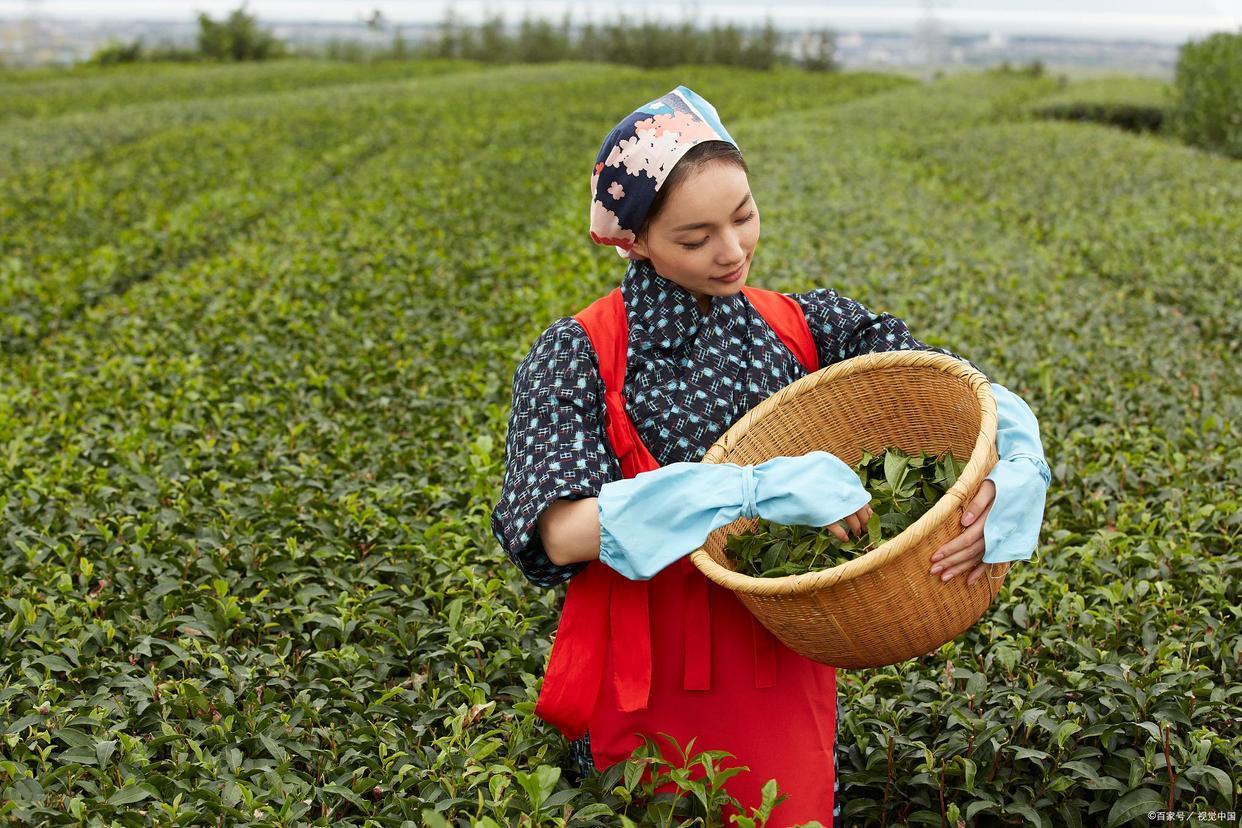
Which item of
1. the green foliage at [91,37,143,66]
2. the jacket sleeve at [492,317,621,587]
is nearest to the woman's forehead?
the jacket sleeve at [492,317,621,587]

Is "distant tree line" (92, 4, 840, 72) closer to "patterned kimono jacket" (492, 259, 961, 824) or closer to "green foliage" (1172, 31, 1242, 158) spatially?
"green foliage" (1172, 31, 1242, 158)

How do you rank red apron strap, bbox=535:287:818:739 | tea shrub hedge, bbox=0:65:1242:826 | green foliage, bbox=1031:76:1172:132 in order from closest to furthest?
red apron strap, bbox=535:287:818:739 < tea shrub hedge, bbox=0:65:1242:826 < green foliage, bbox=1031:76:1172:132

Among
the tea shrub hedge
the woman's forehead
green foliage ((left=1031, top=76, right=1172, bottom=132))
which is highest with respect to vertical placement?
green foliage ((left=1031, top=76, right=1172, bottom=132))

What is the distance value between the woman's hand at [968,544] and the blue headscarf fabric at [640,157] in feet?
2.22

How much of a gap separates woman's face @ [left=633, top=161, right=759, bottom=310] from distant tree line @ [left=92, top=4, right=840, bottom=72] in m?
44.0

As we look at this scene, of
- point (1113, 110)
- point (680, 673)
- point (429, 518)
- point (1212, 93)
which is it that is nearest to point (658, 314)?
point (680, 673)

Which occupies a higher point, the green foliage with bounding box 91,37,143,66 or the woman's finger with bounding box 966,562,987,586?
the green foliage with bounding box 91,37,143,66

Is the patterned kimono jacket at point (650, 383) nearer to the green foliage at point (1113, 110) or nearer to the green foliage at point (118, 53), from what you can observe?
the green foliage at point (1113, 110)

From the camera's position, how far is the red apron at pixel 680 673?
1863 mm

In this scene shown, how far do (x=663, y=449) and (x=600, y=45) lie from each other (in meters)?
47.8

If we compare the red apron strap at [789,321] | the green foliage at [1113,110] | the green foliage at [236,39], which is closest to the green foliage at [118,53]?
the green foliage at [236,39]

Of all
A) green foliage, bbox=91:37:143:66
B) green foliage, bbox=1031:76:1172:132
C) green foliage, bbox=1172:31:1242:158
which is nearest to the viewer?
green foliage, bbox=1172:31:1242:158

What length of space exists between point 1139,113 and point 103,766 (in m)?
23.5

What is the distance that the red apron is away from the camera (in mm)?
1863
